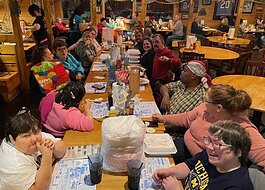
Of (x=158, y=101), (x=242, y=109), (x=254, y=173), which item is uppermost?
(x=242, y=109)

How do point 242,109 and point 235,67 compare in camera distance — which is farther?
point 235,67

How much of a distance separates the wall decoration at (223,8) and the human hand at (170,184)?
30.1 feet

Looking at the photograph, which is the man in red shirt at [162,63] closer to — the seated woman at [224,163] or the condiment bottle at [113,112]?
the condiment bottle at [113,112]

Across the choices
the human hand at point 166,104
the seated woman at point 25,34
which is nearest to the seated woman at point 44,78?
the human hand at point 166,104

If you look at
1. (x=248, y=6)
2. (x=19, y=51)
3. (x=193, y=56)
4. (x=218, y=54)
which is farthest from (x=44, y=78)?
(x=248, y=6)

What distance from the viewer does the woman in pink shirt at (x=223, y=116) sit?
1.46 m

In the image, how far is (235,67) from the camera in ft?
15.2

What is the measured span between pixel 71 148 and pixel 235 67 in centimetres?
405

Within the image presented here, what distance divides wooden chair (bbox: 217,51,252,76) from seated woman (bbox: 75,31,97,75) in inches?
96.9

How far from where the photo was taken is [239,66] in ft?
14.6

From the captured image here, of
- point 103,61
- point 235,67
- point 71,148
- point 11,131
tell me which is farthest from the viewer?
point 235,67

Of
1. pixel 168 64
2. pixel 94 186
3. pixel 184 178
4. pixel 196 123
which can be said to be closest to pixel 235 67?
pixel 168 64

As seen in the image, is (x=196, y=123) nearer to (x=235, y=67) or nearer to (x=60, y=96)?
(x=60, y=96)

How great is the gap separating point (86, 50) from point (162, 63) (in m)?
1.61
